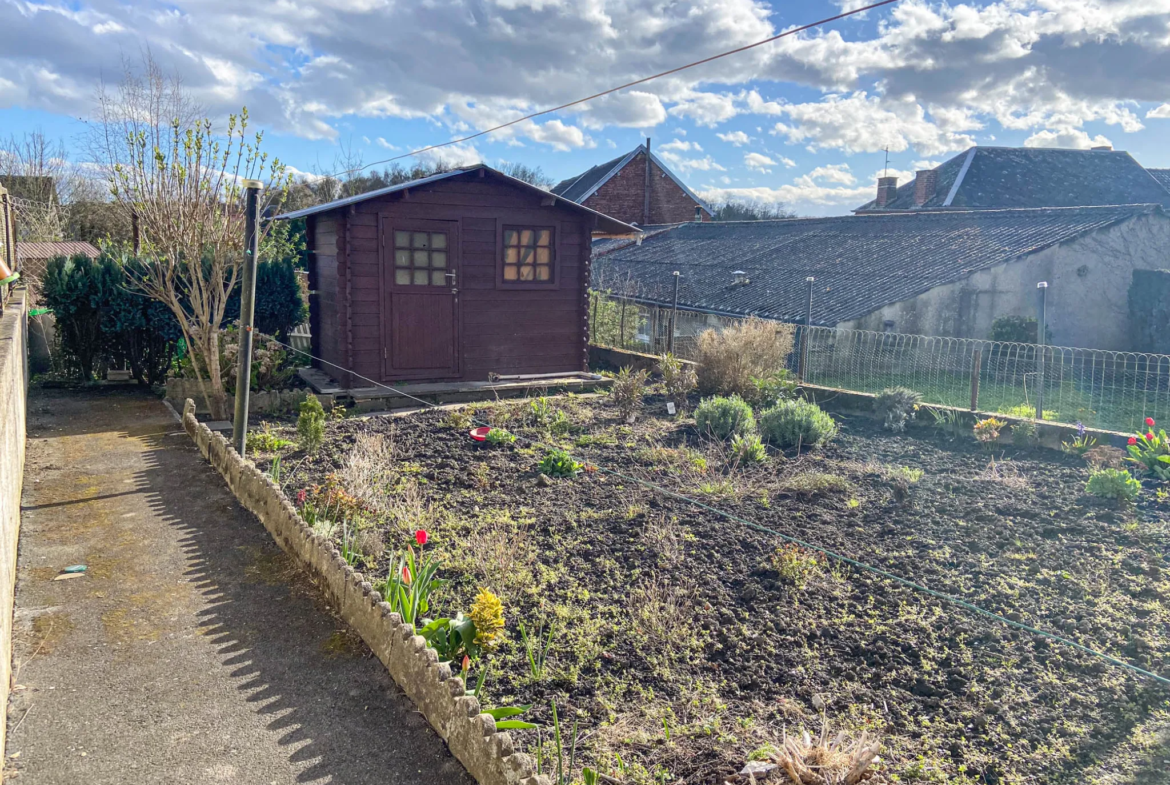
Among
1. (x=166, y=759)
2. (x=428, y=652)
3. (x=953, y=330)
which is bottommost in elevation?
(x=166, y=759)

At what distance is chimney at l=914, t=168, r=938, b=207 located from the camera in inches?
1214

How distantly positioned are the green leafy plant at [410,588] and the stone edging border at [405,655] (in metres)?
0.12

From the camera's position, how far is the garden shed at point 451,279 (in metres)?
11.1

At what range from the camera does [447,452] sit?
26.9 feet

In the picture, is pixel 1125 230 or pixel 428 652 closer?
pixel 428 652

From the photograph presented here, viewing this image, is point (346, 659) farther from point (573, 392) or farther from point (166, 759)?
point (573, 392)

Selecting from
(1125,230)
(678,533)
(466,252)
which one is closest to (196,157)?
(466,252)

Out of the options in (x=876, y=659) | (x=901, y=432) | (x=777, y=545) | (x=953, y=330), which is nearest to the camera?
(x=876, y=659)

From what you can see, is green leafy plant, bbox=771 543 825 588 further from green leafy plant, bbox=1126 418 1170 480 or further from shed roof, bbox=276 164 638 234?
shed roof, bbox=276 164 638 234

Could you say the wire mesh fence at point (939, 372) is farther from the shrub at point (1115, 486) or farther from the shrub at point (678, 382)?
the shrub at point (1115, 486)

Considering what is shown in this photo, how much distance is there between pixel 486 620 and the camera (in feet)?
13.5

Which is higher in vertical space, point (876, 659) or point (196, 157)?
point (196, 157)

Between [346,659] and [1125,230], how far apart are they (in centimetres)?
2077

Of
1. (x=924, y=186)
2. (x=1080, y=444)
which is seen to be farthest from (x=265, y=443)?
(x=924, y=186)
